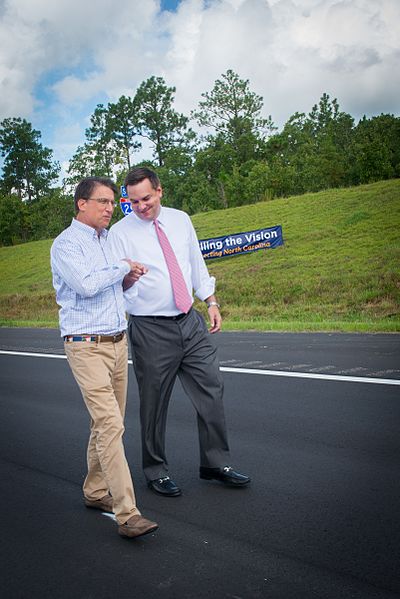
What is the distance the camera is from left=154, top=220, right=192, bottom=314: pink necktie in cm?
478

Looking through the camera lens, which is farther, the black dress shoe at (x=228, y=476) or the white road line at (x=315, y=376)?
the white road line at (x=315, y=376)

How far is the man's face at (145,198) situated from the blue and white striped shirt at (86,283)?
480 millimetres

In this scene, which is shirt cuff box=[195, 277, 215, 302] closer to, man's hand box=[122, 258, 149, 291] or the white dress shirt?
the white dress shirt

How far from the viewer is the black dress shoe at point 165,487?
4.74 meters

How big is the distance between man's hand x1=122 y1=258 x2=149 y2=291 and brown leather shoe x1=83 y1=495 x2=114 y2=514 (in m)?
1.52

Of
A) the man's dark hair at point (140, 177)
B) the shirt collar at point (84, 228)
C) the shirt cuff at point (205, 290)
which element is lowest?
the shirt cuff at point (205, 290)

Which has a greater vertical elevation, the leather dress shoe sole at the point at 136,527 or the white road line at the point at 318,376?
the leather dress shoe sole at the point at 136,527

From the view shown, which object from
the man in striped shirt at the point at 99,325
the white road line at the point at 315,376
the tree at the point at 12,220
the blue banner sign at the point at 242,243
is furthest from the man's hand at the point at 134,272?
the tree at the point at 12,220

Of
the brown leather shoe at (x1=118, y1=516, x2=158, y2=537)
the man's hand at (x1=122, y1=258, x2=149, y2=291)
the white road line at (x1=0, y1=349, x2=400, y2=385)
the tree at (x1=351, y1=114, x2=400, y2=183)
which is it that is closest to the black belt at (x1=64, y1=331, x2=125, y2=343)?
the man's hand at (x1=122, y1=258, x2=149, y2=291)

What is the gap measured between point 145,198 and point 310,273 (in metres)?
18.9

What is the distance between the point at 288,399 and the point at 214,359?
2595 mm

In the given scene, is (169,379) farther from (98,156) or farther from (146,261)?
(98,156)

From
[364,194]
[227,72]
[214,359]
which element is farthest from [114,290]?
[227,72]

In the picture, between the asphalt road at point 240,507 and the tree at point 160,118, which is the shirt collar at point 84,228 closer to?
the asphalt road at point 240,507
